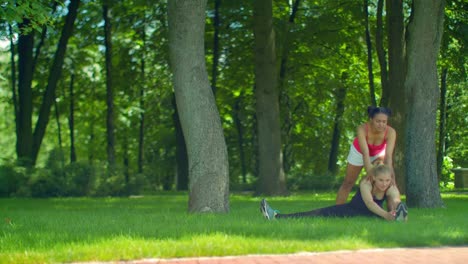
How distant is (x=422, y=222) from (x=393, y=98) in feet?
37.5

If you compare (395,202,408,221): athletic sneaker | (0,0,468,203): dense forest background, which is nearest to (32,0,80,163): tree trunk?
(0,0,468,203): dense forest background

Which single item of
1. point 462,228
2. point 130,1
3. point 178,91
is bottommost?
point 462,228

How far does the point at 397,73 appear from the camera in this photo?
855 inches

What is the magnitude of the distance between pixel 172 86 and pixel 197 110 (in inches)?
899

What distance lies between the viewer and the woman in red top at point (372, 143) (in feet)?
41.6

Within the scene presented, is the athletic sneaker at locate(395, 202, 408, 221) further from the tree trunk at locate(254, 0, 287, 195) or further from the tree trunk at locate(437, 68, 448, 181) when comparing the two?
the tree trunk at locate(437, 68, 448, 181)

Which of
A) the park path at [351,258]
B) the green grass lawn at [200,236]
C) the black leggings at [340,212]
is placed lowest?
the park path at [351,258]

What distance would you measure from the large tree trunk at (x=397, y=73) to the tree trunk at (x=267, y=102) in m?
3.55

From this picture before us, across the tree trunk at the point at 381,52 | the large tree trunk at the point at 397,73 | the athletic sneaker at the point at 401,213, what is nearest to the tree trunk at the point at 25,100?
the tree trunk at the point at 381,52

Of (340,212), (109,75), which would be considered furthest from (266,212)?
(109,75)

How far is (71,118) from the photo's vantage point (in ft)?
128

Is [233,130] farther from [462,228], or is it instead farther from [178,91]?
[462,228]

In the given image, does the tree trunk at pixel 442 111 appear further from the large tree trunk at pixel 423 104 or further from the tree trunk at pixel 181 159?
the large tree trunk at pixel 423 104

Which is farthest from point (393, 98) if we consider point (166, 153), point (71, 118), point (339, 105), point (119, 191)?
point (166, 153)
